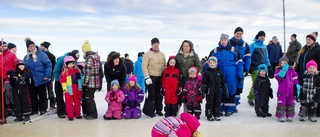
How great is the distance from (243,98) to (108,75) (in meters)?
4.32

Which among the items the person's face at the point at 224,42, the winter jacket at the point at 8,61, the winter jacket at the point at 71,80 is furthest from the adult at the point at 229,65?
the winter jacket at the point at 8,61

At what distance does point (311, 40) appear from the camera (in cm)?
662

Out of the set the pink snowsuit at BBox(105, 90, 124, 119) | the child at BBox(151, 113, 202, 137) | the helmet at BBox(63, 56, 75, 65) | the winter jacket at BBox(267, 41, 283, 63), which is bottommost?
the pink snowsuit at BBox(105, 90, 124, 119)

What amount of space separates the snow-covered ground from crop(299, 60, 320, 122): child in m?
0.23

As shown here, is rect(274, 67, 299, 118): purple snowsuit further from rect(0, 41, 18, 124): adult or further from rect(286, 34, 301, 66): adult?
rect(0, 41, 18, 124): adult

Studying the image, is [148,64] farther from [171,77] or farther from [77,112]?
[77,112]

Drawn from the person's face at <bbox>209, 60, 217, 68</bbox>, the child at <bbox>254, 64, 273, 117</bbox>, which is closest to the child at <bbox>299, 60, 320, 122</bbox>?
the child at <bbox>254, 64, 273, 117</bbox>

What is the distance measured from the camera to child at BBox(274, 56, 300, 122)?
242 inches

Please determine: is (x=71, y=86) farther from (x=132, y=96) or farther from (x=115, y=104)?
(x=132, y=96)

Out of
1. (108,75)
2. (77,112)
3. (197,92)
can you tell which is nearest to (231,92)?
(197,92)

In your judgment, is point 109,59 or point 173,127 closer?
point 173,127

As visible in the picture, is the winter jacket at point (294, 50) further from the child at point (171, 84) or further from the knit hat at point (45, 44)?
the knit hat at point (45, 44)

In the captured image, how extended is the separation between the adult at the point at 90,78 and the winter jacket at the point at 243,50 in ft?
9.96

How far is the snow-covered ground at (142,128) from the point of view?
17.0 ft
